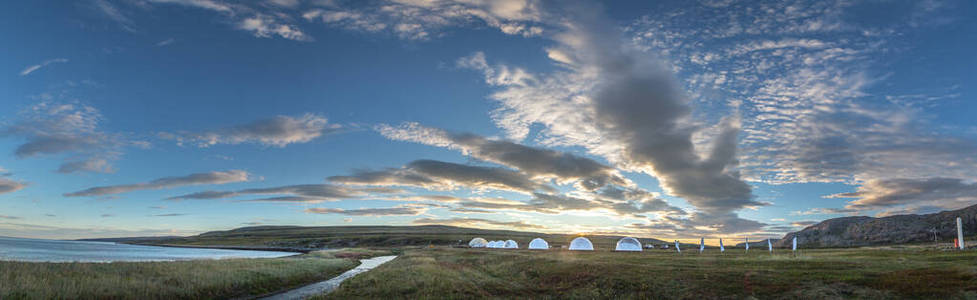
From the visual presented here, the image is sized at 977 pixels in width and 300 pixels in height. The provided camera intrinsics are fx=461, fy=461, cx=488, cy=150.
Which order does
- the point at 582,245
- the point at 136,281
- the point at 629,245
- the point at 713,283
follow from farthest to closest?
the point at 582,245, the point at 629,245, the point at 713,283, the point at 136,281

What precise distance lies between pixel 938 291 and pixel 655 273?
17.1 meters

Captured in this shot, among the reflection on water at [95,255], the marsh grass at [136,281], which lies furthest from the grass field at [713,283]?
the reflection on water at [95,255]

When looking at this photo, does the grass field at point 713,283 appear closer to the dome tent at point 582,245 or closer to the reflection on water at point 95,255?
the dome tent at point 582,245

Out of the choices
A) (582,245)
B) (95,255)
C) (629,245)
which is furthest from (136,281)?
(95,255)

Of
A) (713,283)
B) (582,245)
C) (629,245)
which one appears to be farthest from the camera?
(582,245)

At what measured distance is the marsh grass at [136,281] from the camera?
87.8ft

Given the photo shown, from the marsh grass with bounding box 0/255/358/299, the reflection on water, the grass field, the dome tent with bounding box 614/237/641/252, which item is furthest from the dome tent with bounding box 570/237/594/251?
the reflection on water

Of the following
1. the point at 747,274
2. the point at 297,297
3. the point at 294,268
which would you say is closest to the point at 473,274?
the point at 297,297

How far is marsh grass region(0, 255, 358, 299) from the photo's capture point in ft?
87.8

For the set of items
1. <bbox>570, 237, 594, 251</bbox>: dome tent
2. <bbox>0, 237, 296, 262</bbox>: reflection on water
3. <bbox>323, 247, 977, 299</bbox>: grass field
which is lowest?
<bbox>0, 237, 296, 262</bbox>: reflection on water

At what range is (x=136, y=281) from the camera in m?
31.2

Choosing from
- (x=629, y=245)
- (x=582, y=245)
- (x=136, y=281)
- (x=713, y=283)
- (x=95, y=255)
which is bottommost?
(x=95, y=255)

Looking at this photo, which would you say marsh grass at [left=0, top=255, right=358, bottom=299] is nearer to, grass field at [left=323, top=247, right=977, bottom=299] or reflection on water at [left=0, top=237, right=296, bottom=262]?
grass field at [left=323, top=247, right=977, bottom=299]

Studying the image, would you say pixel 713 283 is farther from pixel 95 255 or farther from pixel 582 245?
pixel 95 255
